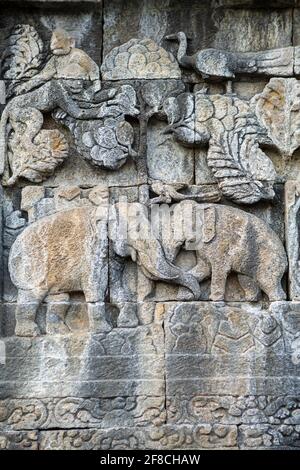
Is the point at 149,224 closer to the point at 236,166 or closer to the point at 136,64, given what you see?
the point at 236,166

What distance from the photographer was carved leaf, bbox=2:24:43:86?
6797mm

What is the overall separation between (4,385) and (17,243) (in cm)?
101

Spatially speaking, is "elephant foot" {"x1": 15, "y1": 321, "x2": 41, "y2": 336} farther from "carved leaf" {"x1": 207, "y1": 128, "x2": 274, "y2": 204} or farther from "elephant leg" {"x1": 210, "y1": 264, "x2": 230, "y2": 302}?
"carved leaf" {"x1": 207, "y1": 128, "x2": 274, "y2": 204}

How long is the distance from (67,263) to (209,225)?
1.05 meters

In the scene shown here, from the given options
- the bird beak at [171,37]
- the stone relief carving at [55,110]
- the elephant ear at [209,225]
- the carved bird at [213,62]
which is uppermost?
the bird beak at [171,37]

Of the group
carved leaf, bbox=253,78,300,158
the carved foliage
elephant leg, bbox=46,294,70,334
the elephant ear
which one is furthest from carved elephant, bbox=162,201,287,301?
A: the carved foliage

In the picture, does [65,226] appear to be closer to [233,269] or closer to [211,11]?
[233,269]

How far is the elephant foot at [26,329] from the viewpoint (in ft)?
21.2

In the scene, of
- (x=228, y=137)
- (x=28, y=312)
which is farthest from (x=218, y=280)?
(x=28, y=312)

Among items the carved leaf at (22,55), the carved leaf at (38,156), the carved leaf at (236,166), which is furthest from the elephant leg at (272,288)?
the carved leaf at (22,55)

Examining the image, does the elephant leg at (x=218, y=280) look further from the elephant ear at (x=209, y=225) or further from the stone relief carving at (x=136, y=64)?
the stone relief carving at (x=136, y=64)

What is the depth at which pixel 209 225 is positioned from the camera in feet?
21.6

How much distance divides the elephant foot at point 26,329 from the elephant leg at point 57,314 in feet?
0.28

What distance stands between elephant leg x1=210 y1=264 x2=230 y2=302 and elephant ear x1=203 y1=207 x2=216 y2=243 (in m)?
0.21
